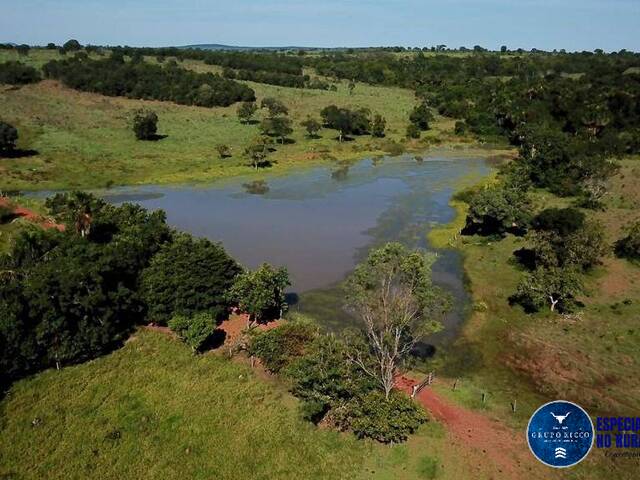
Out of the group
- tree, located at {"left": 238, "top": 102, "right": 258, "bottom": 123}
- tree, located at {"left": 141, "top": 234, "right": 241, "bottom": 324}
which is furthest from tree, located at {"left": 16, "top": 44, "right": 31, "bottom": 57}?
tree, located at {"left": 141, "top": 234, "right": 241, "bottom": 324}

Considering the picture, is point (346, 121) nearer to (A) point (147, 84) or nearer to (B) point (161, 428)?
(A) point (147, 84)

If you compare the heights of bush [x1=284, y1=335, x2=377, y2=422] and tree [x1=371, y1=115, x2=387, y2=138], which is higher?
tree [x1=371, y1=115, x2=387, y2=138]

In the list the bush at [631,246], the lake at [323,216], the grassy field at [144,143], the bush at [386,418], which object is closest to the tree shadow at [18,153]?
the grassy field at [144,143]

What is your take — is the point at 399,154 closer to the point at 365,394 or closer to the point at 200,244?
the point at 200,244

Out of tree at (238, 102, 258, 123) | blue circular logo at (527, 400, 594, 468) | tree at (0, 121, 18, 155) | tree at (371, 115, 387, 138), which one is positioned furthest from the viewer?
tree at (238, 102, 258, 123)

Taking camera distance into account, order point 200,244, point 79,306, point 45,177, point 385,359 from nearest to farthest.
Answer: point 385,359 → point 79,306 → point 200,244 → point 45,177

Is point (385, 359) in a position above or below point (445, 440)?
above

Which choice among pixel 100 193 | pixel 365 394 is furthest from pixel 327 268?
pixel 100 193

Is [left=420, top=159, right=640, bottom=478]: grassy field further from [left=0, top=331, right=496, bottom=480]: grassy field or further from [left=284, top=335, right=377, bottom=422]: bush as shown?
[left=284, top=335, right=377, bottom=422]: bush

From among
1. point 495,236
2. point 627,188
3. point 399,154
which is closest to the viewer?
point 495,236
